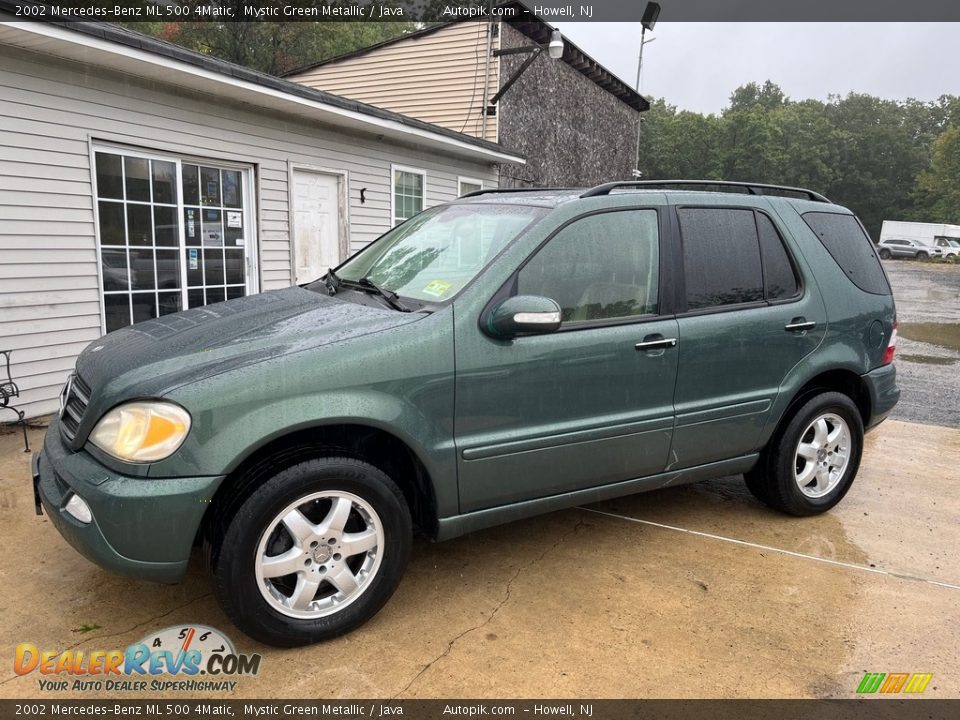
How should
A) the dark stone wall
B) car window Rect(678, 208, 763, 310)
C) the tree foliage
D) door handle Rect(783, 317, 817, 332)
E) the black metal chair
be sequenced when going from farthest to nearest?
the tree foliage < the dark stone wall < the black metal chair < door handle Rect(783, 317, 817, 332) < car window Rect(678, 208, 763, 310)

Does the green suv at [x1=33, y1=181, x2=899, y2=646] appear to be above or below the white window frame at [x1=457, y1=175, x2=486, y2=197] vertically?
below

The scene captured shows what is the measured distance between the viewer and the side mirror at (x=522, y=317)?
9.11 ft

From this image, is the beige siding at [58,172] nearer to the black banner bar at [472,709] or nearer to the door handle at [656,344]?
the black banner bar at [472,709]

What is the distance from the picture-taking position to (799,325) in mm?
3709

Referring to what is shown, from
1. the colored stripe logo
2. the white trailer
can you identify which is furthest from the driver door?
the white trailer

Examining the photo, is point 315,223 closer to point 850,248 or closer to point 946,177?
point 850,248

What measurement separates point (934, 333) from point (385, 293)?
13.2m

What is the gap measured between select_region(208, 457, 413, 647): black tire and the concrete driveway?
0.14 metres

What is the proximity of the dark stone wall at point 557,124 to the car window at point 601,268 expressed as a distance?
10.3 meters

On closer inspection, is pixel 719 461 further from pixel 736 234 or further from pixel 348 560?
pixel 348 560

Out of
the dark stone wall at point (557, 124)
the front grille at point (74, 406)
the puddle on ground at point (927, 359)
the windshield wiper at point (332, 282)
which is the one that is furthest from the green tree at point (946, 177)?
the front grille at point (74, 406)

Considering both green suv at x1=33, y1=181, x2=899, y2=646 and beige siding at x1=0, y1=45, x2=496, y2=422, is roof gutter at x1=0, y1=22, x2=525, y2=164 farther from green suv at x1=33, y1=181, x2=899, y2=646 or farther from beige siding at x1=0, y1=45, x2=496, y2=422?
green suv at x1=33, y1=181, x2=899, y2=646

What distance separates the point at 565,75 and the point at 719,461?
15033 millimetres

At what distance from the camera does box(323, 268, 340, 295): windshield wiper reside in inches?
135
